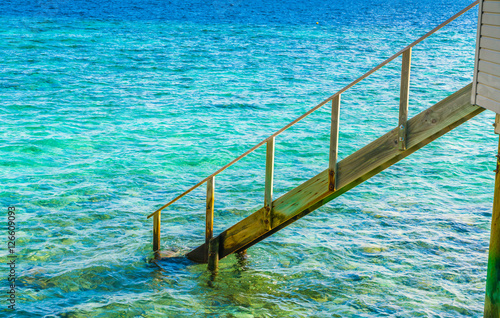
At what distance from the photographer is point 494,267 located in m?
7.24

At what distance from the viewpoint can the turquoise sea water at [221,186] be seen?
885cm

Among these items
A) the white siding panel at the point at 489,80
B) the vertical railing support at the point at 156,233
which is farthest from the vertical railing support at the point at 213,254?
the white siding panel at the point at 489,80

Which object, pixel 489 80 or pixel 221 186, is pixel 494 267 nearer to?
pixel 489 80

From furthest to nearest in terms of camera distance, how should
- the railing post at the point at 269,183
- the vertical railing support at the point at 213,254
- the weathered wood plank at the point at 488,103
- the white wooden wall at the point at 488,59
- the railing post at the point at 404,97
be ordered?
the vertical railing support at the point at 213,254
the railing post at the point at 269,183
the railing post at the point at 404,97
the white wooden wall at the point at 488,59
the weathered wood plank at the point at 488,103

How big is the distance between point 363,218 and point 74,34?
110 ft

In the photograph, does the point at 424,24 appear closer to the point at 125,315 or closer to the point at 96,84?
the point at 96,84

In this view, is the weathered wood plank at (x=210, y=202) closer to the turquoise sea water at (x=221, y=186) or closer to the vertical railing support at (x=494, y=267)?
the turquoise sea water at (x=221, y=186)

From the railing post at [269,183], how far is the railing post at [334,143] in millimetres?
863

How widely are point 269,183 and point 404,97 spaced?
235 cm

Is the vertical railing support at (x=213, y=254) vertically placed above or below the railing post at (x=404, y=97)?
below

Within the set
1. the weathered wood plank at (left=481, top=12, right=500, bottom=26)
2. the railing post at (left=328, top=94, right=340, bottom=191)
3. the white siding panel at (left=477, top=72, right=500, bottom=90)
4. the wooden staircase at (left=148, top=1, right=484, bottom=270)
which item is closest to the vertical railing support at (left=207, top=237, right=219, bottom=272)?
the wooden staircase at (left=148, top=1, right=484, bottom=270)

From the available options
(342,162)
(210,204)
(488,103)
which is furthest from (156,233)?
(488,103)

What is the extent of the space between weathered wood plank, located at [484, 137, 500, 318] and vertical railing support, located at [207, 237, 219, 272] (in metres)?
4.06

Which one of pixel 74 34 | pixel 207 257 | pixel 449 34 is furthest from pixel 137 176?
pixel 449 34
